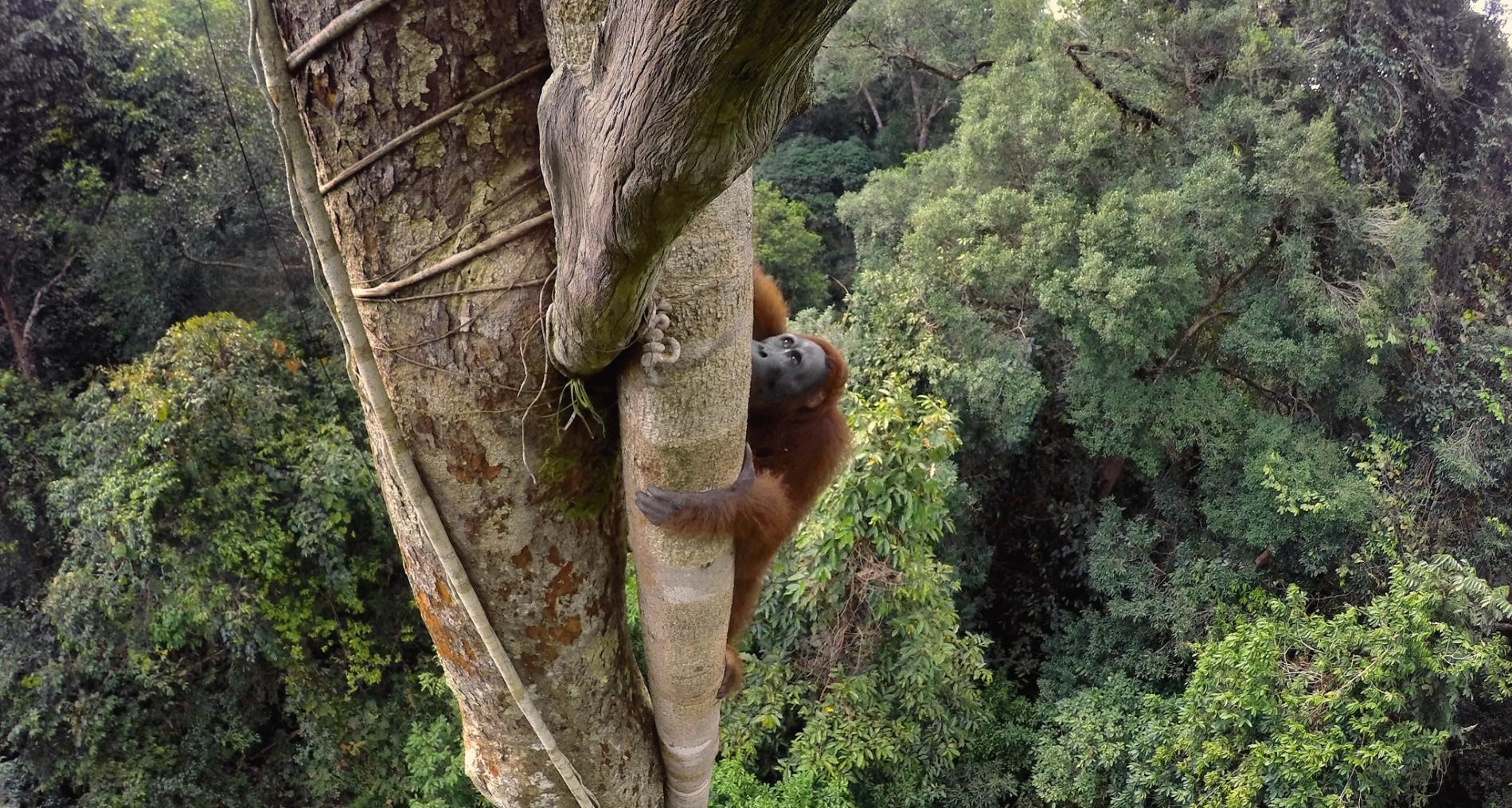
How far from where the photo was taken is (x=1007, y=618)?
9281mm

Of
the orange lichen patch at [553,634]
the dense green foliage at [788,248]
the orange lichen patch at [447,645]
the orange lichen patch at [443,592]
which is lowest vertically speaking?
the dense green foliage at [788,248]

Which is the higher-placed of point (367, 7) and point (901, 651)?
point (367, 7)

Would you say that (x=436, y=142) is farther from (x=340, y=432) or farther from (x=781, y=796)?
(x=340, y=432)

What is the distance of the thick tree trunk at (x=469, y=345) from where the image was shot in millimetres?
1195

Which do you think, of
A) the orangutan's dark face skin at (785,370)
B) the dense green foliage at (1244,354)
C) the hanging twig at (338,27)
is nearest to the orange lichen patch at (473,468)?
the hanging twig at (338,27)

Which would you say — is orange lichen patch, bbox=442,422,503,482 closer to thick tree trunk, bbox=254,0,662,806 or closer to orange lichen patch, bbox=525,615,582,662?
thick tree trunk, bbox=254,0,662,806

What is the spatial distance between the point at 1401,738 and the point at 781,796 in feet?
12.8

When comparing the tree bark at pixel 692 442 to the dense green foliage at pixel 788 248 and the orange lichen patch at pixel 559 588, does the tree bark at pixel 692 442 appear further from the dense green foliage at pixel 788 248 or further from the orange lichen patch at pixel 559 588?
the dense green foliage at pixel 788 248

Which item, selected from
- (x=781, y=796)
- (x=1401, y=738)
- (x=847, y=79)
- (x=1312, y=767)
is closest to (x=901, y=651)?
(x=781, y=796)

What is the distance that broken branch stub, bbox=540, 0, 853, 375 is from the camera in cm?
72

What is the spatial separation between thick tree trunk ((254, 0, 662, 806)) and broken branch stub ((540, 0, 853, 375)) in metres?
0.17

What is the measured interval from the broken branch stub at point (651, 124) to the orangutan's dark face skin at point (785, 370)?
2.79 feet

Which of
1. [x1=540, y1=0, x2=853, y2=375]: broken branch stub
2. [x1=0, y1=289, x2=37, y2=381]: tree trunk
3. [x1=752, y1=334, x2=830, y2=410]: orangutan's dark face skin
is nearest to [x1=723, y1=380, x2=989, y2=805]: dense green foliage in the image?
[x1=752, y1=334, x2=830, y2=410]: orangutan's dark face skin

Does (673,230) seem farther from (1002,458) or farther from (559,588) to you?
(1002,458)
